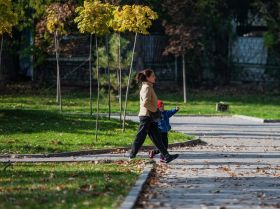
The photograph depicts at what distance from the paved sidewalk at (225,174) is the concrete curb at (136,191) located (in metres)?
0.19

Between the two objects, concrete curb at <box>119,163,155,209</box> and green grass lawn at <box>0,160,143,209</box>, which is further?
green grass lawn at <box>0,160,143,209</box>

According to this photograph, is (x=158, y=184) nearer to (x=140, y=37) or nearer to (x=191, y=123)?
(x=191, y=123)

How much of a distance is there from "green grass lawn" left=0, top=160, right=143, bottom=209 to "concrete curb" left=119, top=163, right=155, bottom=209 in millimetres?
103

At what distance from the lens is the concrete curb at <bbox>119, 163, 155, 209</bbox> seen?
10958mm

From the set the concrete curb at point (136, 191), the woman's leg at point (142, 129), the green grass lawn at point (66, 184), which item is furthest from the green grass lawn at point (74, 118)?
the concrete curb at point (136, 191)

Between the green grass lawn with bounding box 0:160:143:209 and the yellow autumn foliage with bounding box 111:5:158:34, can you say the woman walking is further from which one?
the yellow autumn foliage with bounding box 111:5:158:34

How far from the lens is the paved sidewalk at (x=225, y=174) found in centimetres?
1191

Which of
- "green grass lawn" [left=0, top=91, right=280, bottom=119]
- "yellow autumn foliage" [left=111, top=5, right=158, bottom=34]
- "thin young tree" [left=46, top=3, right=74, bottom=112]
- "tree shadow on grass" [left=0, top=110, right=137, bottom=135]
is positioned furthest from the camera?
"green grass lawn" [left=0, top=91, right=280, bottom=119]

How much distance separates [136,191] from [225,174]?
3.43 m

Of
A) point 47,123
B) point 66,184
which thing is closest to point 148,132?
point 66,184

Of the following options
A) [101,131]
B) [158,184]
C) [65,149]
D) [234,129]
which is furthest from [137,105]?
[158,184]

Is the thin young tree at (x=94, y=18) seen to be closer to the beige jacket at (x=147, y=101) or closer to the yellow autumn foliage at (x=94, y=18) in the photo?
the yellow autumn foliage at (x=94, y=18)

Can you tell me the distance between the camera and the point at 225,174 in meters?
15.3

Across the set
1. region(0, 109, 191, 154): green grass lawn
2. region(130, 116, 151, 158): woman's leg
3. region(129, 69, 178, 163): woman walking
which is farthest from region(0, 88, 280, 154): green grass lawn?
region(129, 69, 178, 163): woman walking
